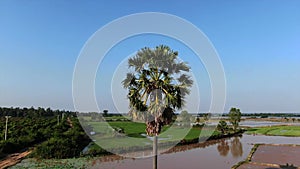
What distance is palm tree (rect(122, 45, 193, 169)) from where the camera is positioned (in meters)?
7.61

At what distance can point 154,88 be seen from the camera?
7.71m

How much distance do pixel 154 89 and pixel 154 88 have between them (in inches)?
1.2

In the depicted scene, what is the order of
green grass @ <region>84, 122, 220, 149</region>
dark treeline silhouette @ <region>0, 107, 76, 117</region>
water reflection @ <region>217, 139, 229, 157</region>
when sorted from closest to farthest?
water reflection @ <region>217, 139, 229, 157</region>
green grass @ <region>84, 122, 220, 149</region>
dark treeline silhouette @ <region>0, 107, 76, 117</region>

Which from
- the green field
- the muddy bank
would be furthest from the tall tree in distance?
the muddy bank

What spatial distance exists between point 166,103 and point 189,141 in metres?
22.6

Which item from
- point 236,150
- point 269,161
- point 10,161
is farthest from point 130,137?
point 269,161

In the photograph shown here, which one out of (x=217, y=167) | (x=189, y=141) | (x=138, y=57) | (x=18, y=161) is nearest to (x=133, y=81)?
(x=138, y=57)

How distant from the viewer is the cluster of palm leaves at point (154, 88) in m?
7.61

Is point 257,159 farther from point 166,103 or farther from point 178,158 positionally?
point 166,103

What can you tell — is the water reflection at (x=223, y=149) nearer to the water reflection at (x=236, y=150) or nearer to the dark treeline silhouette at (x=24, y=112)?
the water reflection at (x=236, y=150)

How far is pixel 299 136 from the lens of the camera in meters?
36.4

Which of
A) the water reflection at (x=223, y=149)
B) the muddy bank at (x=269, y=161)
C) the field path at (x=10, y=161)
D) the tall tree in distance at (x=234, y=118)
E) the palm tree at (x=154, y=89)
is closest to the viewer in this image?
the palm tree at (x=154, y=89)

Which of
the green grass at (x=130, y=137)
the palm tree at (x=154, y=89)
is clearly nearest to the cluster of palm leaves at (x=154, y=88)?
A: the palm tree at (x=154, y=89)

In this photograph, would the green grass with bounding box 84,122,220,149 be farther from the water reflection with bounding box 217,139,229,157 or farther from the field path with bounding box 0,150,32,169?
the field path with bounding box 0,150,32,169
